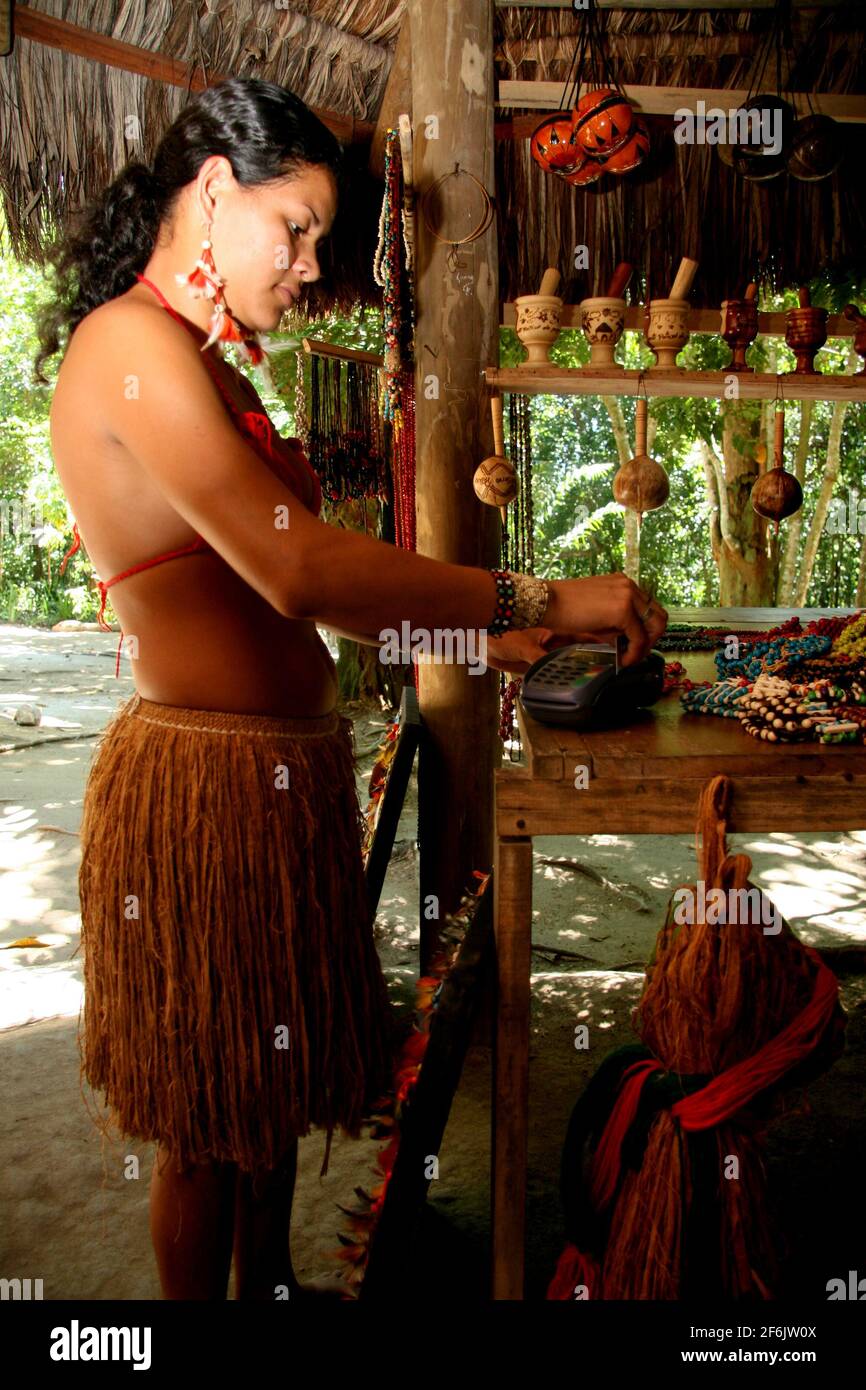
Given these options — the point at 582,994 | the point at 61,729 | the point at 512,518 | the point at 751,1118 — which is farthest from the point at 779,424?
the point at 61,729

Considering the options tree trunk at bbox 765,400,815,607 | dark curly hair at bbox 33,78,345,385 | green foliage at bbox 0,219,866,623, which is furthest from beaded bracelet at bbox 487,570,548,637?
tree trunk at bbox 765,400,815,607

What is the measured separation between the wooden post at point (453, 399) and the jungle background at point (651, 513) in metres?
0.14

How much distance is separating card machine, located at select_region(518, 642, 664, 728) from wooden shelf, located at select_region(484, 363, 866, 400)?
4.16 ft

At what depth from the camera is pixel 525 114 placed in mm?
3658

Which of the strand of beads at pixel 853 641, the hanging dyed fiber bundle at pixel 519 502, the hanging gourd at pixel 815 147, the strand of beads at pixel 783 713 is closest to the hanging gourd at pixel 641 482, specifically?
the hanging dyed fiber bundle at pixel 519 502

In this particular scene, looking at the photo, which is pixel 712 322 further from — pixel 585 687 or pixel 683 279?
pixel 585 687

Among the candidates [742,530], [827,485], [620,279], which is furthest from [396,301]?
[827,485]

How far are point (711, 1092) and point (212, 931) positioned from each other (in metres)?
0.75

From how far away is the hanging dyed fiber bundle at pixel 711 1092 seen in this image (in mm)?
1487

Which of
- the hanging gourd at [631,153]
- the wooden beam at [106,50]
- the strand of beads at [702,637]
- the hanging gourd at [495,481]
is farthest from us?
the wooden beam at [106,50]

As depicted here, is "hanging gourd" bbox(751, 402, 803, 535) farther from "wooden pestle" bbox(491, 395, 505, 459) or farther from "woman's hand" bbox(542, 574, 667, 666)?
"woman's hand" bbox(542, 574, 667, 666)

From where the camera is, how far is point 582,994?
320 centimetres

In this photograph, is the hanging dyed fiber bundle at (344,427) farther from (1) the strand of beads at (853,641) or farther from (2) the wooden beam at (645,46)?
(1) the strand of beads at (853,641)

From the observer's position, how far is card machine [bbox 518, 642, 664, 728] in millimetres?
1534
